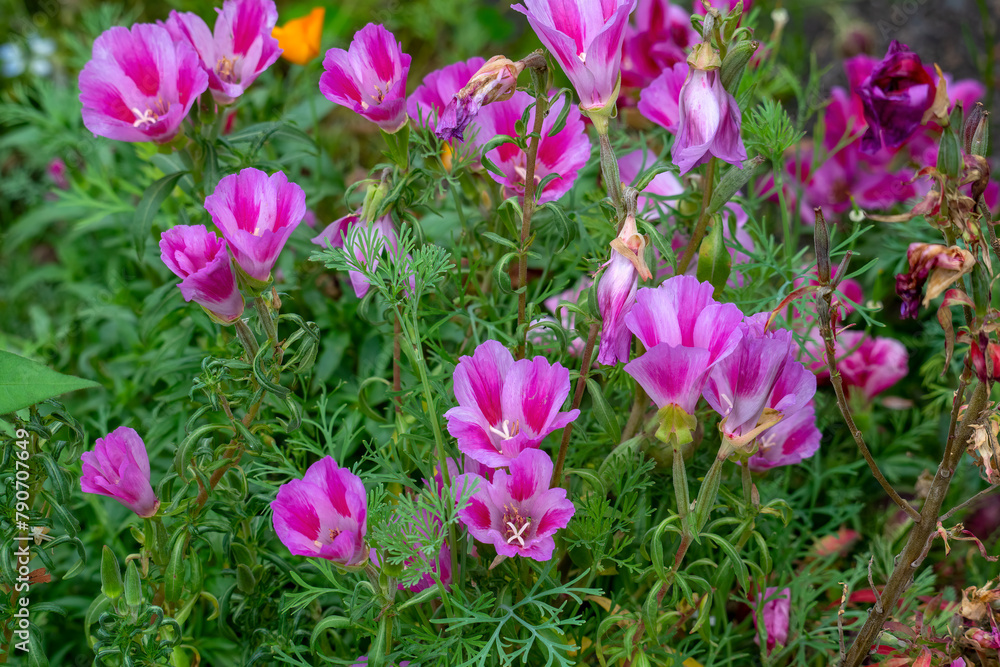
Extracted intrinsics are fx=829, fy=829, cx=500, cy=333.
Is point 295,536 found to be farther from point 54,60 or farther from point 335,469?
point 54,60

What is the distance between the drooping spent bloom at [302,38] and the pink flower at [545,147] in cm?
54

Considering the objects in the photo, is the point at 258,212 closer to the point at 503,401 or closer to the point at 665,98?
the point at 503,401

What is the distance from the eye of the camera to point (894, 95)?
0.72 m

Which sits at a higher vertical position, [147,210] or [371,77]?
[371,77]

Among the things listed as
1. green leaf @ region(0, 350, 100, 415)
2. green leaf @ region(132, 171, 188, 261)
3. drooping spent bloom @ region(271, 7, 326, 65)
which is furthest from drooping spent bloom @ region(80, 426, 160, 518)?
drooping spent bloom @ region(271, 7, 326, 65)

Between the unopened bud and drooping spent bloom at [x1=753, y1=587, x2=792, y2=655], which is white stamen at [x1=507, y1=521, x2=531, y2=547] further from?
the unopened bud

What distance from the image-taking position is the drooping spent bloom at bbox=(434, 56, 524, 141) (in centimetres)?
62

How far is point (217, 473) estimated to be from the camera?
72 centimetres

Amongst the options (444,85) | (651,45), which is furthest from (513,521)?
(651,45)

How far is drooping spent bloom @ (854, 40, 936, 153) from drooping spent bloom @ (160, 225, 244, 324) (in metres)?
0.56

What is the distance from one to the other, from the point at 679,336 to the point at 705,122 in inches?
6.8

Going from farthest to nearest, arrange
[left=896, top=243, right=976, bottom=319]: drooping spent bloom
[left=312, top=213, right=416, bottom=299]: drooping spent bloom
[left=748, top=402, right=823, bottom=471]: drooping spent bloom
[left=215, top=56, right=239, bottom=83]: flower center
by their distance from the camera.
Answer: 1. [left=215, top=56, right=239, bottom=83]: flower center
2. [left=748, top=402, right=823, bottom=471]: drooping spent bloom
3. [left=312, top=213, right=416, bottom=299]: drooping spent bloom
4. [left=896, top=243, right=976, bottom=319]: drooping spent bloom

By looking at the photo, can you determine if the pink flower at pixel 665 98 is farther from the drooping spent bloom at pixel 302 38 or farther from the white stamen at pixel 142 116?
the drooping spent bloom at pixel 302 38

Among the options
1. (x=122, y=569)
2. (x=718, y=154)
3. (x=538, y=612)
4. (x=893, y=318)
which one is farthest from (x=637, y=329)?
(x=893, y=318)
